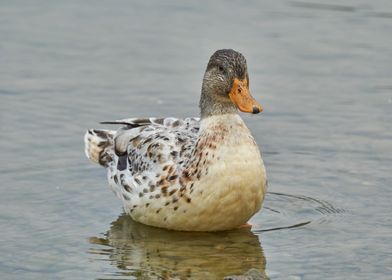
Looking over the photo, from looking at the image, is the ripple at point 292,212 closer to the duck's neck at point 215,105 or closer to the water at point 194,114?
the water at point 194,114

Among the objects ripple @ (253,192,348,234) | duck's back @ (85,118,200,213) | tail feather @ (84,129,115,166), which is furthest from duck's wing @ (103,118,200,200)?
ripple @ (253,192,348,234)

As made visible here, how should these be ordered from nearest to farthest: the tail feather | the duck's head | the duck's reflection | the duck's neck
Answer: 1. the duck's reflection
2. the duck's head
3. the duck's neck
4. the tail feather

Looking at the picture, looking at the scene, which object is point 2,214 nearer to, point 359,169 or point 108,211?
point 108,211

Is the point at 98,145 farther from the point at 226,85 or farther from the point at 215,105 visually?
the point at 226,85

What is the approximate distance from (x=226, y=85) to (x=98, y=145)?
1948mm

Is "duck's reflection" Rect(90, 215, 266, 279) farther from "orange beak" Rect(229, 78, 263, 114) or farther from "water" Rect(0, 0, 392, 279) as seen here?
A: "orange beak" Rect(229, 78, 263, 114)

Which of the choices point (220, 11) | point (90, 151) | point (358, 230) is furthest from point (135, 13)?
point (358, 230)

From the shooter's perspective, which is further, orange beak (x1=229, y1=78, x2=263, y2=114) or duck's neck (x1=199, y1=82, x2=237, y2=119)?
duck's neck (x1=199, y1=82, x2=237, y2=119)

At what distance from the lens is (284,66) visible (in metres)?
13.8

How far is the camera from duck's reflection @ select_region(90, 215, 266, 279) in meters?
8.36

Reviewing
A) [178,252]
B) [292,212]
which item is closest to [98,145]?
[292,212]

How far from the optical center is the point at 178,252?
→ 885 cm

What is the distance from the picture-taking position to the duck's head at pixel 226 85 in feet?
30.6

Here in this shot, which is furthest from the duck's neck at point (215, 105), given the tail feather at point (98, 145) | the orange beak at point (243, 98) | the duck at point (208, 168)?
the tail feather at point (98, 145)
